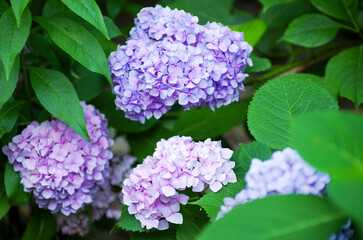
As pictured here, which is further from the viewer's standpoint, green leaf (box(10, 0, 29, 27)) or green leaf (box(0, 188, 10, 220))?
green leaf (box(0, 188, 10, 220))

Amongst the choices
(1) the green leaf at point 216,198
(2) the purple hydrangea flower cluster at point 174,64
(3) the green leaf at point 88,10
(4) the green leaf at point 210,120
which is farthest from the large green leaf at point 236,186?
(4) the green leaf at point 210,120

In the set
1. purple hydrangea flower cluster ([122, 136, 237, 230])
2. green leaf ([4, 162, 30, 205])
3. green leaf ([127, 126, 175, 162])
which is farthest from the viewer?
green leaf ([127, 126, 175, 162])

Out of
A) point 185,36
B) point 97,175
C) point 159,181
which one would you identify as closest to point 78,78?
point 97,175

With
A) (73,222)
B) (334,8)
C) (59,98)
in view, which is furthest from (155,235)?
(334,8)

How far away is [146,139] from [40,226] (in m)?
0.45

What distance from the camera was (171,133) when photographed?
164 centimetres

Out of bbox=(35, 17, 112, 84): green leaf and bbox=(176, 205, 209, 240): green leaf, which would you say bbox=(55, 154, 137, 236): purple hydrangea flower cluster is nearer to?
bbox=(176, 205, 209, 240): green leaf

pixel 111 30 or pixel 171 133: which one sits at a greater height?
pixel 111 30

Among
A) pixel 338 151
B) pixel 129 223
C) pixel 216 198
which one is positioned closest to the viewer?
pixel 338 151

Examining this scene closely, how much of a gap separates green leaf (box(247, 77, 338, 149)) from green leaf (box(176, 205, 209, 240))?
0.85 feet

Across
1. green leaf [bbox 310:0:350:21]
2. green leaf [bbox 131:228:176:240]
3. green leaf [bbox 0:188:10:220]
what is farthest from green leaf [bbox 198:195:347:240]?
green leaf [bbox 310:0:350:21]

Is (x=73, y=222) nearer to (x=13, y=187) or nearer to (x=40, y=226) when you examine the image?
(x=40, y=226)

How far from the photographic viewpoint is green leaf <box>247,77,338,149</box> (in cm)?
97

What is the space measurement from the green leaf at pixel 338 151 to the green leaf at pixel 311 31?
100 centimetres
